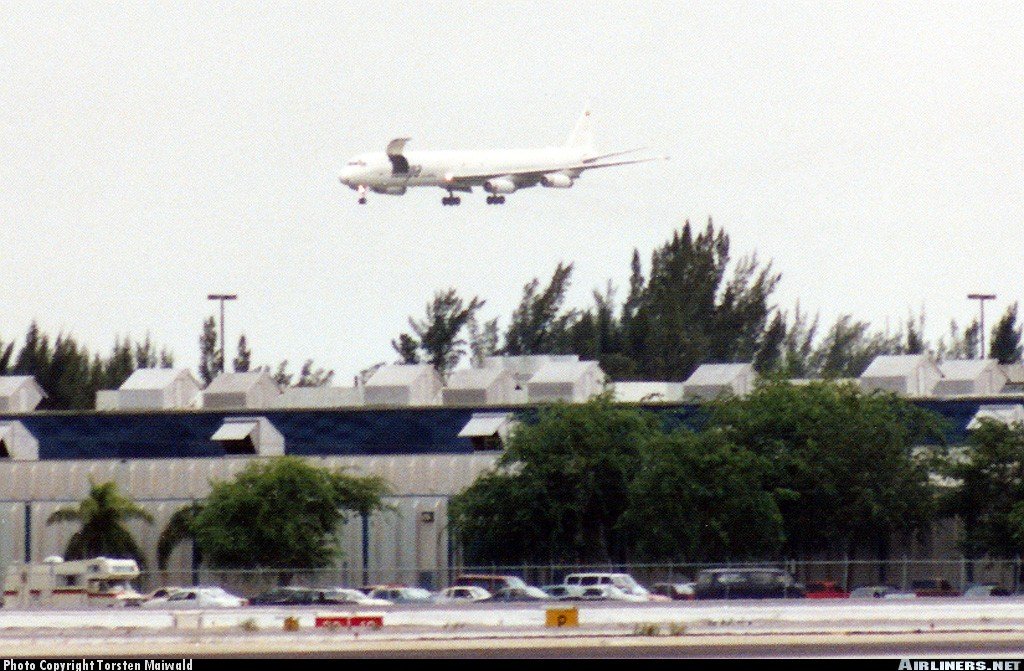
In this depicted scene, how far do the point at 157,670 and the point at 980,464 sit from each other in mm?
48764

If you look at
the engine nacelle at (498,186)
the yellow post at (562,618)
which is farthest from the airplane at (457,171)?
the yellow post at (562,618)

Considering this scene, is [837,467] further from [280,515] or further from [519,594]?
[280,515]

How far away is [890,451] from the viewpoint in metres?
82.3

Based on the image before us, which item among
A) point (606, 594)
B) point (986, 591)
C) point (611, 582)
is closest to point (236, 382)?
point (611, 582)

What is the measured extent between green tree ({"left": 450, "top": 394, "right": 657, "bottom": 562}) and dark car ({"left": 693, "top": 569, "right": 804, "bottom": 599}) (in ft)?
46.8

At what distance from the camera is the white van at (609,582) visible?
223 feet

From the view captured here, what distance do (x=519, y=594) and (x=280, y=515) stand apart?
50.7 ft

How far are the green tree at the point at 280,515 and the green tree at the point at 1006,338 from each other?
7265 centimetres

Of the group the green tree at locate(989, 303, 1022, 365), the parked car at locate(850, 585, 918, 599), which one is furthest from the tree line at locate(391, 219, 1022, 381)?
the parked car at locate(850, 585, 918, 599)

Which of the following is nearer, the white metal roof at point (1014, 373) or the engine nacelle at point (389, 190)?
the white metal roof at point (1014, 373)

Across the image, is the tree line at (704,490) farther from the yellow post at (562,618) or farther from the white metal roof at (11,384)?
the yellow post at (562,618)

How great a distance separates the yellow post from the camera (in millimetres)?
47188

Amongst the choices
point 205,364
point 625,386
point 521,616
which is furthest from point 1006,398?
point 205,364

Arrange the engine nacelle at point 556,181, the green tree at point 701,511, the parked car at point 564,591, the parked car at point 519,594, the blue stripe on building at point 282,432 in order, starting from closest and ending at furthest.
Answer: the parked car at point 564,591 < the parked car at point 519,594 < the green tree at point 701,511 < the blue stripe on building at point 282,432 < the engine nacelle at point 556,181
